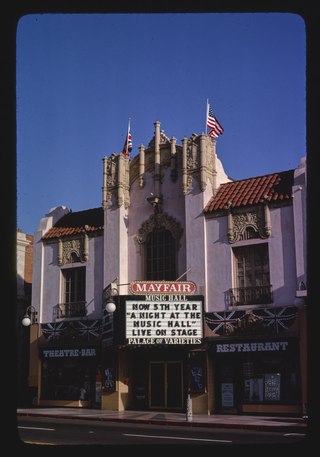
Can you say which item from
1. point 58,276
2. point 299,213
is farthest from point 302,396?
point 58,276

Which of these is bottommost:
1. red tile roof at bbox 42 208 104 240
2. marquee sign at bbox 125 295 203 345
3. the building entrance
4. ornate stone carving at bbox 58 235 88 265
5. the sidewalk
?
the sidewalk

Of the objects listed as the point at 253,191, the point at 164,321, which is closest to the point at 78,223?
the point at 164,321

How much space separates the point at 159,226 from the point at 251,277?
547cm

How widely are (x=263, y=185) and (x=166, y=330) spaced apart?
7.46m

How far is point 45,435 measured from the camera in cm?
1486

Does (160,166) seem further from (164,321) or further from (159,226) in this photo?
(164,321)

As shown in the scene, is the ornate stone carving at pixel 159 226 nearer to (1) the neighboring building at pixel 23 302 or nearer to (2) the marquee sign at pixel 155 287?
(2) the marquee sign at pixel 155 287

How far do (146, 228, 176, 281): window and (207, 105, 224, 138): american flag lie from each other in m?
5.00

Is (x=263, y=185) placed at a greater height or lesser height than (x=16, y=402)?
greater

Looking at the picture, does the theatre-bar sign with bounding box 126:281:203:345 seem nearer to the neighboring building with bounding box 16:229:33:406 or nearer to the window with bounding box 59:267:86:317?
the window with bounding box 59:267:86:317

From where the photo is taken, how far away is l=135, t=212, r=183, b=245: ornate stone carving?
27844 mm

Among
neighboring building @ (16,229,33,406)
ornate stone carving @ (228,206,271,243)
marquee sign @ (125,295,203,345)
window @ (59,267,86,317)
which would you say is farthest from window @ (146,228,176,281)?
neighboring building @ (16,229,33,406)
